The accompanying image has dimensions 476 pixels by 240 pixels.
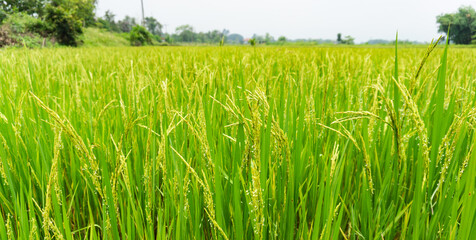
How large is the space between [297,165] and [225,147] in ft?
0.83

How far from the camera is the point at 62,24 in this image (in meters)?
17.3

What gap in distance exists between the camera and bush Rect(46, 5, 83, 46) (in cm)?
1708

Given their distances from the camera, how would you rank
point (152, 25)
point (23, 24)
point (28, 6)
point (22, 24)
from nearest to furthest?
point (22, 24) < point (23, 24) < point (28, 6) < point (152, 25)

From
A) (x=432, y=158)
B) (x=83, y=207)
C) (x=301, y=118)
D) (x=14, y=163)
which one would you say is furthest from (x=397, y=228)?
(x=14, y=163)

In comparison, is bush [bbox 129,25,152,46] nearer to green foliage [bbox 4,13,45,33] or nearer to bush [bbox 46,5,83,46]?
bush [bbox 46,5,83,46]

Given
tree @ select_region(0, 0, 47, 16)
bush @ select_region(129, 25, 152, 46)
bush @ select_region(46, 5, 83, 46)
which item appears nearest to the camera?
bush @ select_region(46, 5, 83, 46)

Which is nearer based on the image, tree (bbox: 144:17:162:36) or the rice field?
the rice field

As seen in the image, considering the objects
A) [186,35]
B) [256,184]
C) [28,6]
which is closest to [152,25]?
[186,35]

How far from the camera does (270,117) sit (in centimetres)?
47

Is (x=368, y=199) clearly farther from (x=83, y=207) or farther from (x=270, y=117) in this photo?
(x=83, y=207)

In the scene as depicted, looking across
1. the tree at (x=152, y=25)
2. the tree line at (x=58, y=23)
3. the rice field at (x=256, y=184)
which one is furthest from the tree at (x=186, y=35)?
the rice field at (x=256, y=184)

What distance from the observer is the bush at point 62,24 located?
17078mm

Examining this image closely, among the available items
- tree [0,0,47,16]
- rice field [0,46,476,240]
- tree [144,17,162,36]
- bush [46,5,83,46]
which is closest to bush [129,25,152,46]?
tree [0,0,47,16]

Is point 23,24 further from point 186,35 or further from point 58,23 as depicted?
point 186,35
